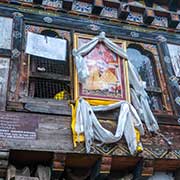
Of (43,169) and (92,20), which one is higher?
(92,20)

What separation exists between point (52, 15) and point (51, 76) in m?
1.95

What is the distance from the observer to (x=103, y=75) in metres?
8.34

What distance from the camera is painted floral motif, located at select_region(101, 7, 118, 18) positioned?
988cm

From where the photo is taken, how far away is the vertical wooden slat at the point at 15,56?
7548mm

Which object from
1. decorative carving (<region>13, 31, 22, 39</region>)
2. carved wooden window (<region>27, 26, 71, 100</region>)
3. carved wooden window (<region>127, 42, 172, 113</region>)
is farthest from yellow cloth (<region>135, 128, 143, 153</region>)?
decorative carving (<region>13, 31, 22, 39</region>)

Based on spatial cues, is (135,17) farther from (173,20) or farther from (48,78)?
(48,78)

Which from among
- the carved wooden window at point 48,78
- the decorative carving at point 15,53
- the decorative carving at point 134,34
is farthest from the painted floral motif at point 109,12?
the decorative carving at point 15,53

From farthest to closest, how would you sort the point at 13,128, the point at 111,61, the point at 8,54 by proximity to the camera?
the point at 111,61
the point at 8,54
the point at 13,128

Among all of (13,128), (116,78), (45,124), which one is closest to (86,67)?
(116,78)

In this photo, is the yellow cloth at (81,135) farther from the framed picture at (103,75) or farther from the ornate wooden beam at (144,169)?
the ornate wooden beam at (144,169)

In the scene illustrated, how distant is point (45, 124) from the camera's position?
7184 mm

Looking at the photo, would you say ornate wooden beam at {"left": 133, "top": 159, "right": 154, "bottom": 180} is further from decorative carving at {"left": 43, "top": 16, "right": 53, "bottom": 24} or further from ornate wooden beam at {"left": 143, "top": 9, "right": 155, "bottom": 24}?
ornate wooden beam at {"left": 143, "top": 9, "right": 155, "bottom": 24}

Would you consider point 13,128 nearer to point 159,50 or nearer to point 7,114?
point 7,114

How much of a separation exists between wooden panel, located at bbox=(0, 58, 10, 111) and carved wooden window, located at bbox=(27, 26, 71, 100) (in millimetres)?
509
